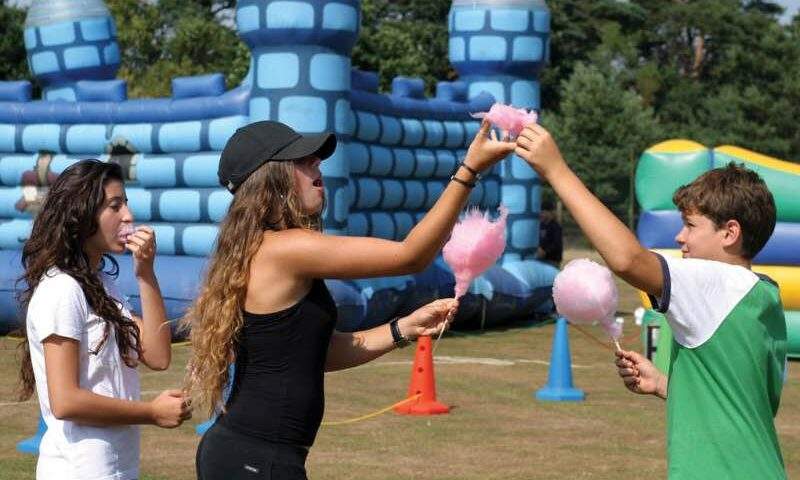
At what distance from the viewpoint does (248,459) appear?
11.4ft

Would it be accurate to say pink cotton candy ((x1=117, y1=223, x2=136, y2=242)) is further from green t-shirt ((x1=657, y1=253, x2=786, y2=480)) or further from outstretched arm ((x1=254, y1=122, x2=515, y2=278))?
green t-shirt ((x1=657, y1=253, x2=786, y2=480))

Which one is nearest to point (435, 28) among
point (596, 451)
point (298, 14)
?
point (298, 14)

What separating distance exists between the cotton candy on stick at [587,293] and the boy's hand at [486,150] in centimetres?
78

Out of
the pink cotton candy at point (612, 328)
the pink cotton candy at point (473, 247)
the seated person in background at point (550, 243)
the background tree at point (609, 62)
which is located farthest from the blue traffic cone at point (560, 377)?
the background tree at point (609, 62)

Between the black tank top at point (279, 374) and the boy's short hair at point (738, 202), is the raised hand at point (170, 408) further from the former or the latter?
the boy's short hair at point (738, 202)

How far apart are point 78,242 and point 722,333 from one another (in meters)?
1.79

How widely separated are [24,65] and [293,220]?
4061 cm

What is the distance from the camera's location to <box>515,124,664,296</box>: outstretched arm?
315 centimetres

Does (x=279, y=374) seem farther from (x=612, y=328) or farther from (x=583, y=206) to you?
(x=612, y=328)

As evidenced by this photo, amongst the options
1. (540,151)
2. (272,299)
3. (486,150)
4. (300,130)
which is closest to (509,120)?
(486,150)

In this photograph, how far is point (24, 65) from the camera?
42219mm

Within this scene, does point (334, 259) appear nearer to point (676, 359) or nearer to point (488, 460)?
point (676, 359)

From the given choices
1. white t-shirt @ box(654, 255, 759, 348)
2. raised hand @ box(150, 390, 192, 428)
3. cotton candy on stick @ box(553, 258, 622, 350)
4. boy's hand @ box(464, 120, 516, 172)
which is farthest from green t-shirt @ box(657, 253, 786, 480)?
raised hand @ box(150, 390, 192, 428)

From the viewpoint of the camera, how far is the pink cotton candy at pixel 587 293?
13.2 feet
